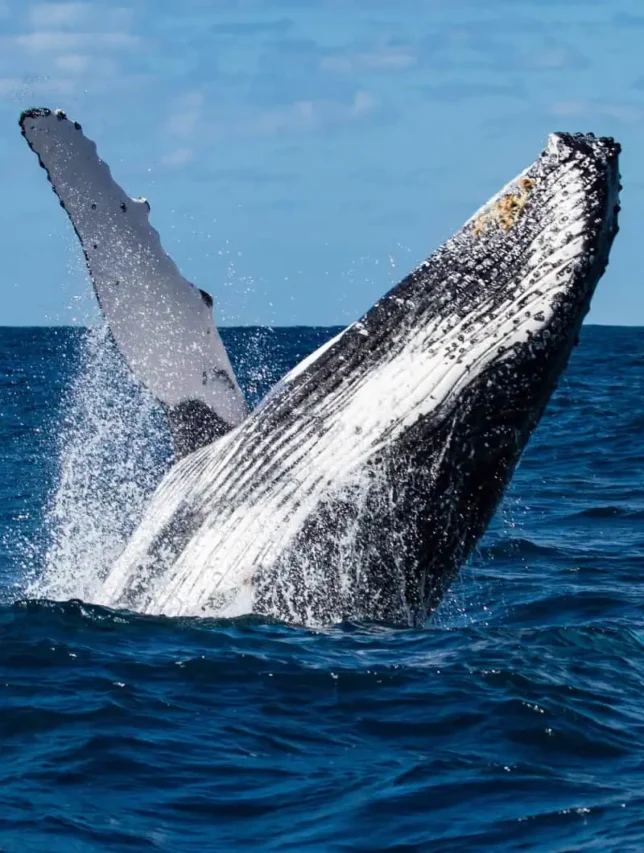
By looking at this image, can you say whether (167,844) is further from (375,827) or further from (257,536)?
(257,536)

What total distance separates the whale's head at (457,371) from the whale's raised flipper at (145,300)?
119cm

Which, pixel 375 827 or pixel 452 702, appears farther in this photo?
pixel 452 702

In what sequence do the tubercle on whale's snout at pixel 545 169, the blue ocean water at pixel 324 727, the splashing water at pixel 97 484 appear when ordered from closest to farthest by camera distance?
the blue ocean water at pixel 324 727, the tubercle on whale's snout at pixel 545 169, the splashing water at pixel 97 484

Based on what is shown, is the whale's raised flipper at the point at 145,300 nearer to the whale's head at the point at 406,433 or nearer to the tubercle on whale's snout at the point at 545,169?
the whale's head at the point at 406,433

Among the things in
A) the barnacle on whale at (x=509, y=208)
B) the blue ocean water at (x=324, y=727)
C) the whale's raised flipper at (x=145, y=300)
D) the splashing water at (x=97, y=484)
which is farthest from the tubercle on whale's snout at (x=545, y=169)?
the splashing water at (x=97, y=484)

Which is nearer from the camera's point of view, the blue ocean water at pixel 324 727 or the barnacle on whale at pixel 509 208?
the blue ocean water at pixel 324 727

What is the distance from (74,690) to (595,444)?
18.5m

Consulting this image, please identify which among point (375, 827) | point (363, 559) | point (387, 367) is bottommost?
point (375, 827)

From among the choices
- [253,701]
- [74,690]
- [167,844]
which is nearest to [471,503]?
[253,701]

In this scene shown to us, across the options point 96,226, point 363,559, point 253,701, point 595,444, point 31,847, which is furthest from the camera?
point 595,444

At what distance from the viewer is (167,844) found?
636 cm

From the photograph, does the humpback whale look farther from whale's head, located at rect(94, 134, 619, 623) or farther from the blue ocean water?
the blue ocean water

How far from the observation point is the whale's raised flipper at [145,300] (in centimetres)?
1056

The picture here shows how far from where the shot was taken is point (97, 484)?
68.7 ft
